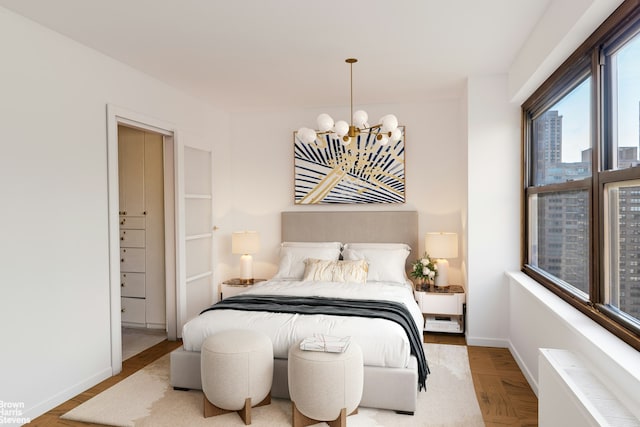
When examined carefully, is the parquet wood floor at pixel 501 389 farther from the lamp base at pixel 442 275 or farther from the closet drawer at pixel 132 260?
the closet drawer at pixel 132 260

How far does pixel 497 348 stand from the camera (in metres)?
4.10

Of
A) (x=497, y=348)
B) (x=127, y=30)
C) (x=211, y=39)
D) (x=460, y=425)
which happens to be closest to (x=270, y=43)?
(x=211, y=39)

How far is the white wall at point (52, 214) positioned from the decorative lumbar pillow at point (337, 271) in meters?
1.92

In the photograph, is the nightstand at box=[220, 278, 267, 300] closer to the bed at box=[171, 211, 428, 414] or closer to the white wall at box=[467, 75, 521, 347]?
the bed at box=[171, 211, 428, 414]

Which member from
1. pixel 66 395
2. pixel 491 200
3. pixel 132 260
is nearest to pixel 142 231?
pixel 132 260

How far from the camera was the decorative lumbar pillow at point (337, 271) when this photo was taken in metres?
4.26

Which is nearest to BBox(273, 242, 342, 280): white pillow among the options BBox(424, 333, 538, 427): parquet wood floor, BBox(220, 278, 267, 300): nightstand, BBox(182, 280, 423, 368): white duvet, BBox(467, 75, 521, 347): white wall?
BBox(220, 278, 267, 300): nightstand

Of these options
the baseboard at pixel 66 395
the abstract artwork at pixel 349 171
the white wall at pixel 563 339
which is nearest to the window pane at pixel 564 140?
the white wall at pixel 563 339

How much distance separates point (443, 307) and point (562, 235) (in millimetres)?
1667

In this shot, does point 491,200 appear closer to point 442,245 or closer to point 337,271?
point 442,245

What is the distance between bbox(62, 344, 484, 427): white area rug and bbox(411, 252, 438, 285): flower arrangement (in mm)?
1254

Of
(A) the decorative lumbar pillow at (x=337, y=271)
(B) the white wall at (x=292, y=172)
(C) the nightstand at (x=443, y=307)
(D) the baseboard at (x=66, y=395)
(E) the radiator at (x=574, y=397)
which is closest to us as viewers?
(E) the radiator at (x=574, y=397)

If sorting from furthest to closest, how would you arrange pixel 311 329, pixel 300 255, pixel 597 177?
pixel 300 255 → pixel 311 329 → pixel 597 177

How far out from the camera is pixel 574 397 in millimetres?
1740
